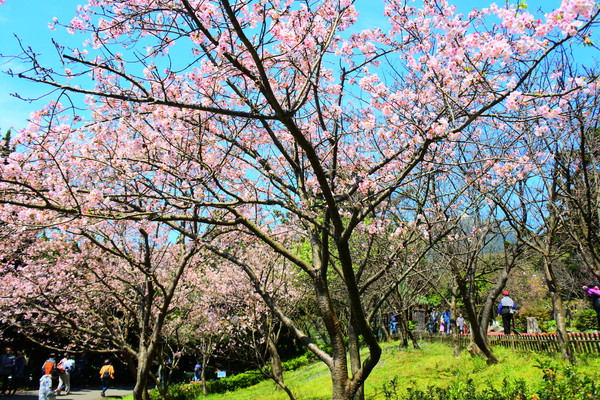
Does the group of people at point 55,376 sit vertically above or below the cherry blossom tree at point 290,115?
below

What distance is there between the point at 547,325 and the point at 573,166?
1302 cm

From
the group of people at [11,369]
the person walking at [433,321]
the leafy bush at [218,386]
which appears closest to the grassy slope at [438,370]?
the leafy bush at [218,386]

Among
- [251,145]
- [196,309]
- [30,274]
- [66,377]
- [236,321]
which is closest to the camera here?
[251,145]

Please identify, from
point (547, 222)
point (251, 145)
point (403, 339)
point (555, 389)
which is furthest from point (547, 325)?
point (251, 145)

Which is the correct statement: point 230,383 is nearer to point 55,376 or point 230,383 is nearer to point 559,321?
point 55,376

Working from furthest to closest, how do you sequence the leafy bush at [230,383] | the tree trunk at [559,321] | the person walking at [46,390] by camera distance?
the leafy bush at [230,383] → the person walking at [46,390] → the tree trunk at [559,321]

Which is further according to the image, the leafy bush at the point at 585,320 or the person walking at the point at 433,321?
the person walking at the point at 433,321

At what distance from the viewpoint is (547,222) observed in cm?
830

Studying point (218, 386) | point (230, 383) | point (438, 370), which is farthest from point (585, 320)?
point (218, 386)

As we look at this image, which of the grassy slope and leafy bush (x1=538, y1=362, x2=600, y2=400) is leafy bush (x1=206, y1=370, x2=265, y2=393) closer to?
the grassy slope

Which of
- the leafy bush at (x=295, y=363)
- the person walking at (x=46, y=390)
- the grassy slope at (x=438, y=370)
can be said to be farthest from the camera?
the leafy bush at (x=295, y=363)

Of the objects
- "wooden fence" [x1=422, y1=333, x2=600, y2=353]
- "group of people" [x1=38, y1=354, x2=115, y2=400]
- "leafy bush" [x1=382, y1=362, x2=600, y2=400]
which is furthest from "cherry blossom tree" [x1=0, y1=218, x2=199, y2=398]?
"wooden fence" [x1=422, y1=333, x2=600, y2=353]

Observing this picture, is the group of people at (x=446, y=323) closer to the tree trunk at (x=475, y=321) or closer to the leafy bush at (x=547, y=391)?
the tree trunk at (x=475, y=321)

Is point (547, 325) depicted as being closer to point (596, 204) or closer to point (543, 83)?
point (596, 204)
